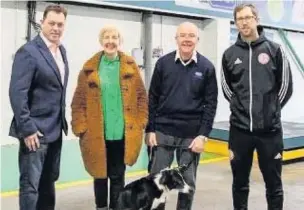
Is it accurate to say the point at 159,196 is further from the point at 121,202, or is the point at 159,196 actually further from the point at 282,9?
the point at 282,9

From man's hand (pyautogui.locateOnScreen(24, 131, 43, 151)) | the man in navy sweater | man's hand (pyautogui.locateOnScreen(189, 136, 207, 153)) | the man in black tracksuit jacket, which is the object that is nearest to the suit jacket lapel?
man's hand (pyautogui.locateOnScreen(24, 131, 43, 151))

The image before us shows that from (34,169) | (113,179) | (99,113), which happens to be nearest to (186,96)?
(99,113)

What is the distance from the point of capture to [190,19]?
8.50 m

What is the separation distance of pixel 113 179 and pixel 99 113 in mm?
465

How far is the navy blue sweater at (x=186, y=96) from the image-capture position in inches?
107

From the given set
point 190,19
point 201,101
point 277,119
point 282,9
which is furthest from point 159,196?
point 282,9

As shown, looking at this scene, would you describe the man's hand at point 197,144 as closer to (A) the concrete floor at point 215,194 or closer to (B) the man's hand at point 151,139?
(B) the man's hand at point 151,139

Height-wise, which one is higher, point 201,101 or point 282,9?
point 282,9

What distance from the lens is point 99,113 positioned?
2.82 metres

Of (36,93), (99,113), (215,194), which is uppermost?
(36,93)

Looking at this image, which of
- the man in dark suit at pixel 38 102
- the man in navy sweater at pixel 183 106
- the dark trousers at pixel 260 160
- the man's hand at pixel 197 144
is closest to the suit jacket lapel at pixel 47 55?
the man in dark suit at pixel 38 102

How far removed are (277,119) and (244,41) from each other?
0.50m

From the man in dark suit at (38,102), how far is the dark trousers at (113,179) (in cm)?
45

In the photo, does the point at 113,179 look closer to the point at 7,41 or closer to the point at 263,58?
the point at 263,58
